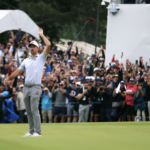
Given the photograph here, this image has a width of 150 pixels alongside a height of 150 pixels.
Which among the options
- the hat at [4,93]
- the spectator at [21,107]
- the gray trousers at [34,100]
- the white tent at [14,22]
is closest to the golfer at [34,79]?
the gray trousers at [34,100]

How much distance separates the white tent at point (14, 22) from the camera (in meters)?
21.5

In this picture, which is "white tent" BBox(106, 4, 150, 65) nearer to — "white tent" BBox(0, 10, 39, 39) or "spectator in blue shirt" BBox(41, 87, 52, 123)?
"white tent" BBox(0, 10, 39, 39)

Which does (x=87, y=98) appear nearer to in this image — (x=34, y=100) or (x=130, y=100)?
(x=130, y=100)

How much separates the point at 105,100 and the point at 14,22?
1002 cm

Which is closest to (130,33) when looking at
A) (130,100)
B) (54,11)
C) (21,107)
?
(130,100)

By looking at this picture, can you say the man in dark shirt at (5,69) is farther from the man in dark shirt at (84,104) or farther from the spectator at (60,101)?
the man in dark shirt at (84,104)

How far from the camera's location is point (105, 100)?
14367 millimetres

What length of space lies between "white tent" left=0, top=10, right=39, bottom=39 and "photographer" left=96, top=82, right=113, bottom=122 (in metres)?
9.00

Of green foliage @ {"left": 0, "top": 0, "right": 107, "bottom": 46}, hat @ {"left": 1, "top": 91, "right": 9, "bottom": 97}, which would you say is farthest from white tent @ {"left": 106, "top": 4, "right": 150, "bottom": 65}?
green foliage @ {"left": 0, "top": 0, "right": 107, "bottom": 46}

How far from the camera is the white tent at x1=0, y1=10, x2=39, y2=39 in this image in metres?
21.5

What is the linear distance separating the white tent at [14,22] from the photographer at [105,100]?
9001mm

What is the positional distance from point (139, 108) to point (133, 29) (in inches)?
283

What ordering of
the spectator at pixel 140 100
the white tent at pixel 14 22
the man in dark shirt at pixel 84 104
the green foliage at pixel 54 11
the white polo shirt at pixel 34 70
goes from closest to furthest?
the white polo shirt at pixel 34 70, the spectator at pixel 140 100, the man in dark shirt at pixel 84 104, the white tent at pixel 14 22, the green foliage at pixel 54 11

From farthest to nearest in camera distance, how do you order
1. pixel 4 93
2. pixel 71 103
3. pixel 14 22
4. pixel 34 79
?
pixel 14 22 < pixel 71 103 < pixel 4 93 < pixel 34 79
